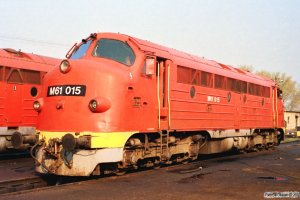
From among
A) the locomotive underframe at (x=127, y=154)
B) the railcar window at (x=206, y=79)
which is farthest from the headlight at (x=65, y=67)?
the railcar window at (x=206, y=79)

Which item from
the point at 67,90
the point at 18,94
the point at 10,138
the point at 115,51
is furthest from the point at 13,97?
the point at 115,51

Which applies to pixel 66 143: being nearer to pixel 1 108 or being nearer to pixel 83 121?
pixel 83 121

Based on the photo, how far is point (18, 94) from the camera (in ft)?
49.4

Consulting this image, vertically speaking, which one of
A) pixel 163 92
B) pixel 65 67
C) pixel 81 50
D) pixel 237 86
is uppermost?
pixel 81 50

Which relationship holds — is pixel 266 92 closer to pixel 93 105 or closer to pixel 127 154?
pixel 127 154

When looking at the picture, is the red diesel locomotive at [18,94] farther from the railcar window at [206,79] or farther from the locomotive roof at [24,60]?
the railcar window at [206,79]

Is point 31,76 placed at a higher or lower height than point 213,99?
higher

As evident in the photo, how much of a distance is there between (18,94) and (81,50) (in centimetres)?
480

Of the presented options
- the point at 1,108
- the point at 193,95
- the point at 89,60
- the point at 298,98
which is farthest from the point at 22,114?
the point at 298,98

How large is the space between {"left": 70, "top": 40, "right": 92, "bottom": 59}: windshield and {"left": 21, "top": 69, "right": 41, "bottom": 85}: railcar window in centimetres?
424

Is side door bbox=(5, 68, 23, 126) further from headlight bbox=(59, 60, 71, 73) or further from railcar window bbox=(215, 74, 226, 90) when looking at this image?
railcar window bbox=(215, 74, 226, 90)

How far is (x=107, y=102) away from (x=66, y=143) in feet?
4.74

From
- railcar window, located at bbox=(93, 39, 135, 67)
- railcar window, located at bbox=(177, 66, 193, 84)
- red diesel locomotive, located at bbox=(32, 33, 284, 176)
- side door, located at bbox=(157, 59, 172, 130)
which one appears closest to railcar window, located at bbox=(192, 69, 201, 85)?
red diesel locomotive, located at bbox=(32, 33, 284, 176)

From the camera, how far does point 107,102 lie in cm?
973
